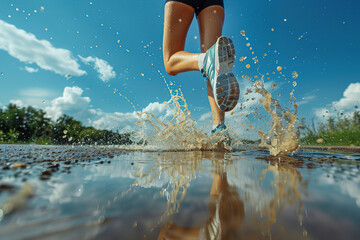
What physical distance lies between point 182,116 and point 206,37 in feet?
4.44

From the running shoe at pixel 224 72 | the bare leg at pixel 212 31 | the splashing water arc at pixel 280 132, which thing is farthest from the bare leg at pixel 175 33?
the splashing water arc at pixel 280 132

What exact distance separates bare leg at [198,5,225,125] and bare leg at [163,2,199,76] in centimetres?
27

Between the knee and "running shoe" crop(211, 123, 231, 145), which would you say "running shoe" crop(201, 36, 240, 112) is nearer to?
"running shoe" crop(211, 123, 231, 145)

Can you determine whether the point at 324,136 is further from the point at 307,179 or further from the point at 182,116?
the point at 307,179

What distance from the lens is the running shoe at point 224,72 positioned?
215cm

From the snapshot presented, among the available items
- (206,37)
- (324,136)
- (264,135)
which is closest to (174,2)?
(206,37)

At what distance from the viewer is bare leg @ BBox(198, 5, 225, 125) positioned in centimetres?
289

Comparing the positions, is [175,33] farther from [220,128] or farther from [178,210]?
[178,210]

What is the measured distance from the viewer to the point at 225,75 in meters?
2.22

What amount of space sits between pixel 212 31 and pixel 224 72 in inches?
43.2

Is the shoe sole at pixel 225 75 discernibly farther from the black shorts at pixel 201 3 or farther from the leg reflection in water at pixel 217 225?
the leg reflection in water at pixel 217 225

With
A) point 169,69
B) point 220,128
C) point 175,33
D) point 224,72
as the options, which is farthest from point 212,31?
point 220,128

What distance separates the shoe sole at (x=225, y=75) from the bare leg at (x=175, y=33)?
73 cm

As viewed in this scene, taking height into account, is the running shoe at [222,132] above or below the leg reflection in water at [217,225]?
above
